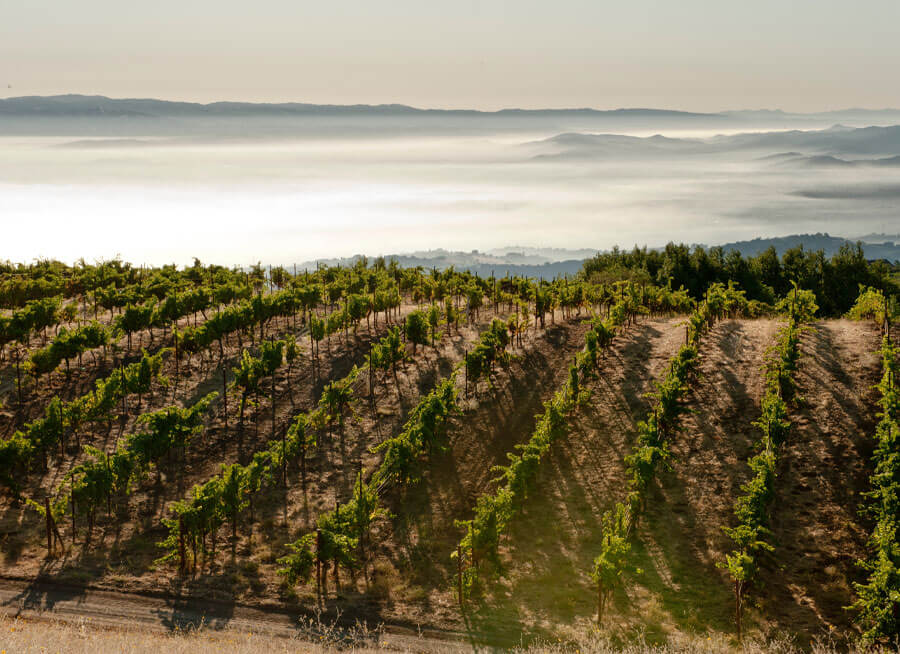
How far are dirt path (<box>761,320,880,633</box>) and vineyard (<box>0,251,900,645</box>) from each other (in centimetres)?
9

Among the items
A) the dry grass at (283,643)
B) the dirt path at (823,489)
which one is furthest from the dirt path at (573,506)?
the dirt path at (823,489)

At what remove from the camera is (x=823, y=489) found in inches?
955

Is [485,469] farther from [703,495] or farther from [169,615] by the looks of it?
[169,615]

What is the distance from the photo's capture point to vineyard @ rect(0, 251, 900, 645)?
21062 mm

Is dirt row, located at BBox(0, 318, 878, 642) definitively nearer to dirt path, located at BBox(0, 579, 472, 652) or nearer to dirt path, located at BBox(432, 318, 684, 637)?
dirt path, located at BBox(432, 318, 684, 637)

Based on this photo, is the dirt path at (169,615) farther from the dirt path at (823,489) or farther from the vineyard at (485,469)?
the dirt path at (823,489)

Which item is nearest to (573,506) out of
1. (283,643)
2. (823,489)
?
(823,489)

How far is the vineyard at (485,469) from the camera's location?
21.1 meters

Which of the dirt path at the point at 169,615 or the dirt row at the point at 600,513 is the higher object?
the dirt row at the point at 600,513

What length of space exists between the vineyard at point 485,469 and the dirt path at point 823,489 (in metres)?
0.09

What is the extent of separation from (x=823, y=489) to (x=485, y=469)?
38.8 ft

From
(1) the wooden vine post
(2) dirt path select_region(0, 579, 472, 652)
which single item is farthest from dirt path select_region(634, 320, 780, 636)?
(2) dirt path select_region(0, 579, 472, 652)

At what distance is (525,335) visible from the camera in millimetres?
39188

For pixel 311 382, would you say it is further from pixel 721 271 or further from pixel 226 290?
pixel 721 271
